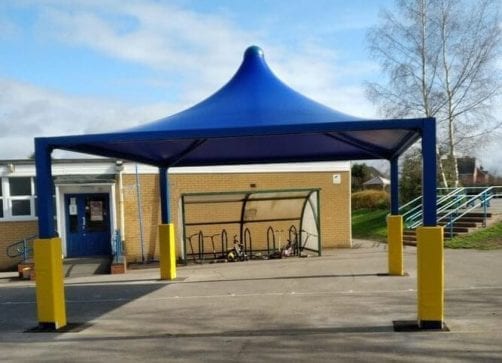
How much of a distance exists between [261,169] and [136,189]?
4318 mm

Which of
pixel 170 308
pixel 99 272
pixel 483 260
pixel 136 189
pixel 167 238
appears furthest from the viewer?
pixel 136 189

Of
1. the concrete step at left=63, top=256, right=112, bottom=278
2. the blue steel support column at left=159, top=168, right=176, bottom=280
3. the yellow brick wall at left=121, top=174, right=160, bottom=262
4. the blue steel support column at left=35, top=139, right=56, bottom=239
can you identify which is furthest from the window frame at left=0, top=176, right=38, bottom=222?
the blue steel support column at left=35, top=139, right=56, bottom=239

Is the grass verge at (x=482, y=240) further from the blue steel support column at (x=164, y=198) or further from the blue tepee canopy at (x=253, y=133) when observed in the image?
the blue steel support column at (x=164, y=198)

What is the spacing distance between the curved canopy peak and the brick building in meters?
7.57

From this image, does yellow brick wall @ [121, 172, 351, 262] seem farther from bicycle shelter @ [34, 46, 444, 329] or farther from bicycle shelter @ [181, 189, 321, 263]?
bicycle shelter @ [34, 46, 444, 329]

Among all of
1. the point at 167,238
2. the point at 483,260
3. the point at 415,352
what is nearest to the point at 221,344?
the point at 415,352

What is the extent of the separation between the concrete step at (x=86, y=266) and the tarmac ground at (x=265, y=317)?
1.76 meters

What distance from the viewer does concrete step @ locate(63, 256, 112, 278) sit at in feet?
54.3

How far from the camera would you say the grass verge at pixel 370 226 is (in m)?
25.1

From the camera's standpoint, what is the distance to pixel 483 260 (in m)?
14.7

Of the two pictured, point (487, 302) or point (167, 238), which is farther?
point (167, 238)

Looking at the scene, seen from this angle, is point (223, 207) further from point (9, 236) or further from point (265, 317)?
point (265, 317)

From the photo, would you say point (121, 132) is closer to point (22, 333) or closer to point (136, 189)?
point (22, 333)

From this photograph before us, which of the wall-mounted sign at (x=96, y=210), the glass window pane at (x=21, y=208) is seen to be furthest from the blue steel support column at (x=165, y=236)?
the glass window pane at (x=21, y=208)
